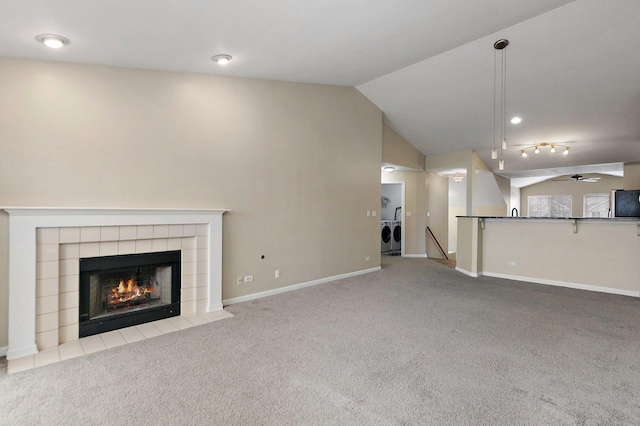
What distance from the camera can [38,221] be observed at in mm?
2672

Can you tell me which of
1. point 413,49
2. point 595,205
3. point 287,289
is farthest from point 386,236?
point 595,205

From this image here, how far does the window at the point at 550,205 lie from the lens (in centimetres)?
1228

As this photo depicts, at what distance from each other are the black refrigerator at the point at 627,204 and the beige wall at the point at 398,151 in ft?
11.7

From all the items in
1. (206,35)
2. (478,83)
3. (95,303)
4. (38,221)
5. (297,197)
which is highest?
(478,83)

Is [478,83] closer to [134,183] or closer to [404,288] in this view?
[404,288]

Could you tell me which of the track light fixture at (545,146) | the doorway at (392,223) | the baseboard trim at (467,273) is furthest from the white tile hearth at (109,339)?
the track light fixture at (545,146)

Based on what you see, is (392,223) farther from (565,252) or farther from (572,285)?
(572,285)

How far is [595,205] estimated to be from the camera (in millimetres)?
11562

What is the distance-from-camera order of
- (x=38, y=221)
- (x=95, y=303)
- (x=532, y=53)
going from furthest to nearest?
(x=532, y=53), (x=95, y=303), (x=38, y=221)

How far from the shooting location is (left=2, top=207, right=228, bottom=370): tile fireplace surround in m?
2.60

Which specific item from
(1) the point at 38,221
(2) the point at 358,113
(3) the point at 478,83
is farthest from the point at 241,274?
(3) the point at 478,83

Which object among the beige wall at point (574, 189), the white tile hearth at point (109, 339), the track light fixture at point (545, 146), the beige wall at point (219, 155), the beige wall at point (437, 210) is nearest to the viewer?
the white tile hearth at point (109, 339)

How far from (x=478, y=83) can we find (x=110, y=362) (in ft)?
17.9

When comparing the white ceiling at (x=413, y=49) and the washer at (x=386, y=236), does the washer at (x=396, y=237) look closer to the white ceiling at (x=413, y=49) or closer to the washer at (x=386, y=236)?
the washer at (x=386, y=236)
